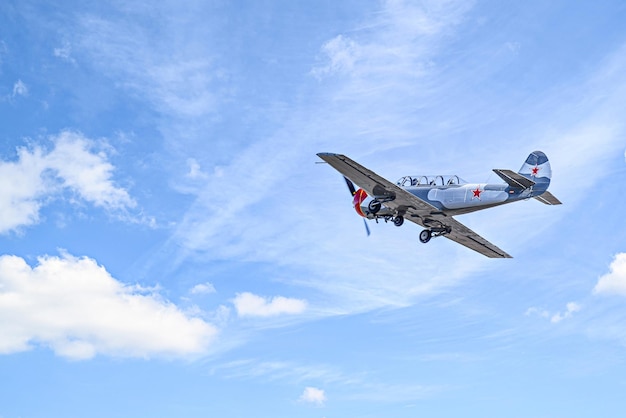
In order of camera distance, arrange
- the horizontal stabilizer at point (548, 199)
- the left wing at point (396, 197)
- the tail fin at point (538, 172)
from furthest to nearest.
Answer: the horizontal stabilizer at point (548, 199)
the tail fin at point (538, 172)
the left wing at point (396, 197)

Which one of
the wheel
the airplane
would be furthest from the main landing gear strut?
the wheel

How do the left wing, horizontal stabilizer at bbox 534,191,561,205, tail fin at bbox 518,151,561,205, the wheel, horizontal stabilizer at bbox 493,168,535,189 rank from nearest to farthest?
horizontal stabilizer at bbox 493,168,535,189 < the left wing < tail fin at bbox 518,151,561,205 < horizontal stabilizer at bbox 534,191,561,205 < the wheel

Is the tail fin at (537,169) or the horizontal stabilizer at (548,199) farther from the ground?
the tail fin at (537,169)

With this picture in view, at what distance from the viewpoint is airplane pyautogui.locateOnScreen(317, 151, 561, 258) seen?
159 ft

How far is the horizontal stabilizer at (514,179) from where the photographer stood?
47000 mm

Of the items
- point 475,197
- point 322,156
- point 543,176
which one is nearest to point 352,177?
point 322,156

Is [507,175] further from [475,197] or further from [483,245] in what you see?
[483,245]

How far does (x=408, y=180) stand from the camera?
5269cm

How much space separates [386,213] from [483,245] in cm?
1014

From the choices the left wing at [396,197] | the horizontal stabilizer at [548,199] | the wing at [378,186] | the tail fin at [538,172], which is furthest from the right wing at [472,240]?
the tail fin at [538,172]

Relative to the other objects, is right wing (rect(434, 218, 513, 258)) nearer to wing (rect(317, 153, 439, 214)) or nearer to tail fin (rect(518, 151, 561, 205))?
wing (rect(317, 153, 439, 214))

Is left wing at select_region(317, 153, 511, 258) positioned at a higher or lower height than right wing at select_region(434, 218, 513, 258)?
lower

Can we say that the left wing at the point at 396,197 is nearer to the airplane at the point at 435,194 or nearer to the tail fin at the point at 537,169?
the airplane at the point at 435,194

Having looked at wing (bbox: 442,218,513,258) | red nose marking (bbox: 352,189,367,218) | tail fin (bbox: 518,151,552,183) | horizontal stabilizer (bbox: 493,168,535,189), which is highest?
red nose marking (bbox: 352,189,367,218)
